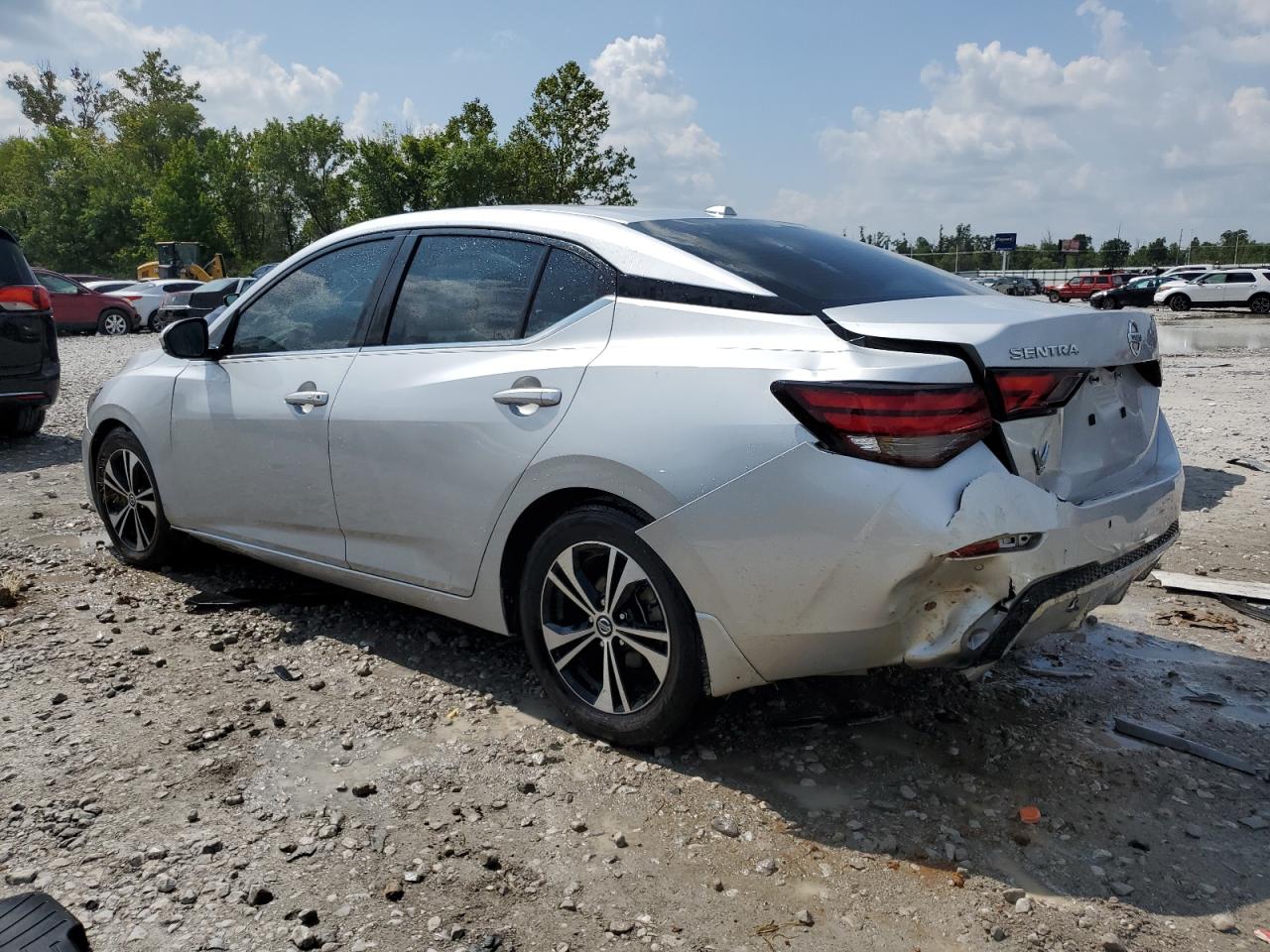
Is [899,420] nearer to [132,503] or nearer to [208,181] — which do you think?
[132,503]

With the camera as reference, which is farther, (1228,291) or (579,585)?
(1228,291)

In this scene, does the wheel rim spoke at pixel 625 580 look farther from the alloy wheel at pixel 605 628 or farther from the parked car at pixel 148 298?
the parked car at pixel 148 298

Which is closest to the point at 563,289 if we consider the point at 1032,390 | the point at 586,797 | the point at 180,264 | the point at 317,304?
the point at 317,304

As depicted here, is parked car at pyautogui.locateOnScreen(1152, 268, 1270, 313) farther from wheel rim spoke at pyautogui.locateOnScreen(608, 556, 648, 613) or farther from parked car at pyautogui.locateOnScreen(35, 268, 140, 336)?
wheel rim spoke at pyautogui.locateOnScreen(608, 556, 648, 613)

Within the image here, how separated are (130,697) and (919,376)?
303 cm

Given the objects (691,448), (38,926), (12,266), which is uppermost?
(12,266)

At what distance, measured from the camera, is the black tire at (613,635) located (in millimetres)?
3055

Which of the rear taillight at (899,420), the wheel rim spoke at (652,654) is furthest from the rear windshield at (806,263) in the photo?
the wheel rim spoke at (652,654)

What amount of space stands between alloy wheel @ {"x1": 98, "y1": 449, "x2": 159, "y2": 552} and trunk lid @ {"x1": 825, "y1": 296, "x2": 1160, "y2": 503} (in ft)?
12.3

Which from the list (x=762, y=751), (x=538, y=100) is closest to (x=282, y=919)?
(x=762, y=751)

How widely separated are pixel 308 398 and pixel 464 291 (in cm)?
82

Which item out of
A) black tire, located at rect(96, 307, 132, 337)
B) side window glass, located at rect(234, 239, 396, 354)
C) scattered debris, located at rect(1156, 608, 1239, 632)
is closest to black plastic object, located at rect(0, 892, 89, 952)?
side window glass, located at rect(234, 239, 396, 354)

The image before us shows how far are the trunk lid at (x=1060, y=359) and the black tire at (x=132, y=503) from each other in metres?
3.65

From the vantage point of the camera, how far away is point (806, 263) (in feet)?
11.0
